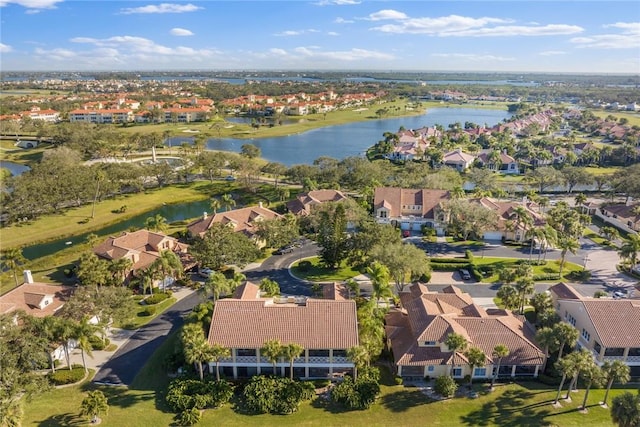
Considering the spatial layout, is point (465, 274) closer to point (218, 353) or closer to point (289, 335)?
point (289, 335)

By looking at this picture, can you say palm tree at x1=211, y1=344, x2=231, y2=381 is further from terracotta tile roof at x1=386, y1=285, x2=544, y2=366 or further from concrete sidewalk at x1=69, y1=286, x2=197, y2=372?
terracotta tile roof at x1=386, y1=285, x2=544, y2=366

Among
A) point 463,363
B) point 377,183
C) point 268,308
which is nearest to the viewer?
point 463,363

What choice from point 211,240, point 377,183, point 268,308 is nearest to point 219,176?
point 377,183

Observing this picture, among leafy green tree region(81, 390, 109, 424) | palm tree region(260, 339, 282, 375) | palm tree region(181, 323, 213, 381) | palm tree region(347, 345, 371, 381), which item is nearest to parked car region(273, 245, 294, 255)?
palm tree region(181, 323, 213, 381)

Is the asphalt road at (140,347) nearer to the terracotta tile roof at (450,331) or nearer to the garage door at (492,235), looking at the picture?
→ the terracotta tile roof at (450,331)

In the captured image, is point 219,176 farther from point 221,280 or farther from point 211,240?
point 221,280

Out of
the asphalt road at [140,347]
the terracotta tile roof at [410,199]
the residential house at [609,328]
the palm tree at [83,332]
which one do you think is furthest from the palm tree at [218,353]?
the terracotta tile roof at [410,199]

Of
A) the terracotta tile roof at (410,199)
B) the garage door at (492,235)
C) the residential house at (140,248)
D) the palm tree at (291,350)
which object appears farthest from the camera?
the terracotta tile roof at (410,199)
